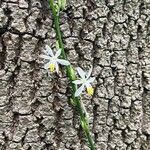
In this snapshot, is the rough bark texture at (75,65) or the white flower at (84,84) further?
the rough bark texture at (75,65)

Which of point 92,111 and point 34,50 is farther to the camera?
point 92,111

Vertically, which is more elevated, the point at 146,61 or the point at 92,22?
the point at 92,22

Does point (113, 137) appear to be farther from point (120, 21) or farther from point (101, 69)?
point (120, 21)

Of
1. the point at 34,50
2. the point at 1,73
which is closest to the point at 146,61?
the point at 34,50

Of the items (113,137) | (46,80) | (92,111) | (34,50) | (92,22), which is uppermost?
(92,22)

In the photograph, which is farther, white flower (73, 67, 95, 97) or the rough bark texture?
the rough bark texture

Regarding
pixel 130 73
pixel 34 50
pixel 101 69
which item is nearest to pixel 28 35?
pixel 34 50

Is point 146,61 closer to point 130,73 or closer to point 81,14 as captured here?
point 130,73

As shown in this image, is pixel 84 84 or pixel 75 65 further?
pixel 75 65
